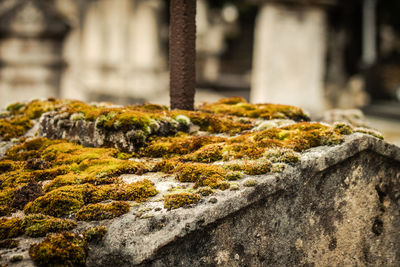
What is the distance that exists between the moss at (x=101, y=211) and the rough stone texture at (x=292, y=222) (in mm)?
74

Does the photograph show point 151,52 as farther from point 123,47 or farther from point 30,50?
point 30,50

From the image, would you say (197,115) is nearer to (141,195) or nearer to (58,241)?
(141,195)

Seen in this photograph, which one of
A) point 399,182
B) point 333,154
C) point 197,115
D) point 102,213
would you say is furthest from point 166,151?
point 399,182

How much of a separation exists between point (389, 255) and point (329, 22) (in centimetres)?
1127

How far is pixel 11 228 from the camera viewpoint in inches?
98.7

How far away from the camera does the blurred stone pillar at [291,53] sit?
28.2ft

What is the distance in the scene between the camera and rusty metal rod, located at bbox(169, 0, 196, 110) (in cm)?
429

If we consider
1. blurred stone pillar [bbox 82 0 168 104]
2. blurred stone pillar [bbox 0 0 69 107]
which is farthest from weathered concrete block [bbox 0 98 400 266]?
blurred stone pillar [bbox 82 0 168 104]

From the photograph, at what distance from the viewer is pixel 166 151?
3.58 m

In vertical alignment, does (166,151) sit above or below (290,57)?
below

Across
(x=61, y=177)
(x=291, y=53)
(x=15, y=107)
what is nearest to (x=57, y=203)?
(x=61, y=177)

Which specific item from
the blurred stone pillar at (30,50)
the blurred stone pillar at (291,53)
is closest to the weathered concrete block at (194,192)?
the blurred stone pillar at (291,53)

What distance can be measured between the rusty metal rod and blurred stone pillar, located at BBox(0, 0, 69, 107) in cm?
789

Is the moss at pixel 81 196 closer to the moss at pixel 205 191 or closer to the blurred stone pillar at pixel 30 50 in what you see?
the moss at pixel 205 191
